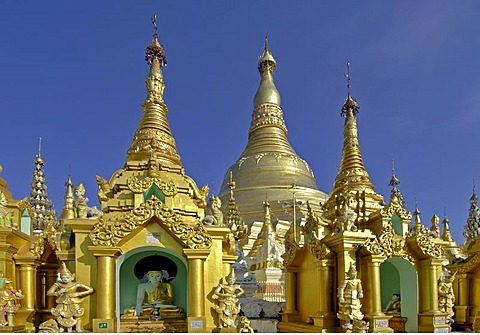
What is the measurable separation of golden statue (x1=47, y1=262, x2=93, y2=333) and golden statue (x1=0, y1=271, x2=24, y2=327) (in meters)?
1.21

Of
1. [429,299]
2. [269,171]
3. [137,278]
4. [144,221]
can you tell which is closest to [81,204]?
[144,221]

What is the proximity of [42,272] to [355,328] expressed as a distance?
7.70 meters

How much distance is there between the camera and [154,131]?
617 inches

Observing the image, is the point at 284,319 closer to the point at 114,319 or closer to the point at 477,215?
the point at 114,319

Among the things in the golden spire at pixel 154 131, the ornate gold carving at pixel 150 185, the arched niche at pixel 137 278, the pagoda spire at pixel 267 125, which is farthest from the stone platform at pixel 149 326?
the pagoda spire at pixel 267 125

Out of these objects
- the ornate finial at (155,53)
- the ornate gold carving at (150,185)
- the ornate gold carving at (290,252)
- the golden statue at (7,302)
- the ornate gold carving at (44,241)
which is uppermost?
the ornate finial at (155,53)

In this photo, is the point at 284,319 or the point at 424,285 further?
the point at 284,319

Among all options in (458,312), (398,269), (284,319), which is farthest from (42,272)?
(458,312)

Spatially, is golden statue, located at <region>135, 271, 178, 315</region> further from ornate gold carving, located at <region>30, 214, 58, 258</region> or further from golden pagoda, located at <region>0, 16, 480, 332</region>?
ornate gold carving, located at <region>30, 214, 58, 258</region>

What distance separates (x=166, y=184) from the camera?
33.9 ft

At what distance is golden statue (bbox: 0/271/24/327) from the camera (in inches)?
376

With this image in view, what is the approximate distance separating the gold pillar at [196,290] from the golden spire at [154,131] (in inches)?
197

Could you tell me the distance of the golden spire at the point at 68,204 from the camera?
1752 cm

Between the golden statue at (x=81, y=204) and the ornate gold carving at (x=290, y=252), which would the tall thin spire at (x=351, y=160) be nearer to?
the ornate gold carving at (x=290, y=252)
